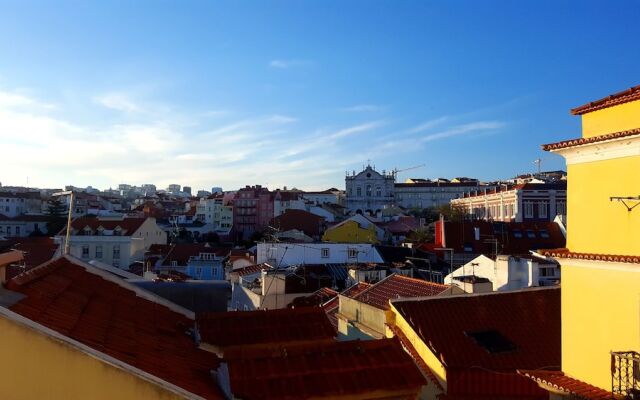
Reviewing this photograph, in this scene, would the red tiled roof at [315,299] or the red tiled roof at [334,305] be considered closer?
the red tiled roof at [334,305]

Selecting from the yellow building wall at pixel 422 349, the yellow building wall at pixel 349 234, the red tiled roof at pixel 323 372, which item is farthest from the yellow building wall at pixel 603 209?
the yellow building wall at pixel 349 234

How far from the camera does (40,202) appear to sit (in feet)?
322

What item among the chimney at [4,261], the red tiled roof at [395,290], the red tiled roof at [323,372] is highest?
the chimney at [4,261]

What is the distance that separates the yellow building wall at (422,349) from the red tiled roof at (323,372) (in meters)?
5.31

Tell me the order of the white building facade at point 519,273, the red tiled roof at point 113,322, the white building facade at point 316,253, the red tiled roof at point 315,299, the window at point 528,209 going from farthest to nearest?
the window at point 528,209 < the white building facade at point 316,253 < the white building facade at point 519,273 < the red tiled roof at point 315,299 < the red tiled roof at point 113,322

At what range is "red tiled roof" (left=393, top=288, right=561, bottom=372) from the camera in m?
11.5

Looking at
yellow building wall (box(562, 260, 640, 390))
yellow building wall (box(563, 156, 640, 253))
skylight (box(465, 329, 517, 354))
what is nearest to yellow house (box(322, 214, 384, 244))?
skylight (box(465, 329, 517, 354))

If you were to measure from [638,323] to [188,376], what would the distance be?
5813 mm

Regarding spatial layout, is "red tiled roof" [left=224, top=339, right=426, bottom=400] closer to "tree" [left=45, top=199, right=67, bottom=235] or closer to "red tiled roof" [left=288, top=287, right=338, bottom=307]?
"red tiled roof" [left=288, top=287, right=338, bottom=307]

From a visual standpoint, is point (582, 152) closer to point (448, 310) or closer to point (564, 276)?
point (564, 276)

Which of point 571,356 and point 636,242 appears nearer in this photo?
point 636,242

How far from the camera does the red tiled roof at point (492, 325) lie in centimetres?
1148

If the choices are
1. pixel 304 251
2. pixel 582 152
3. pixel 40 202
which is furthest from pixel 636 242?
pixel 40 202

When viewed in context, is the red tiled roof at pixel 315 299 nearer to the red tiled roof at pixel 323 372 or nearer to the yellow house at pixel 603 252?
the yellow house at pixel 603 252
